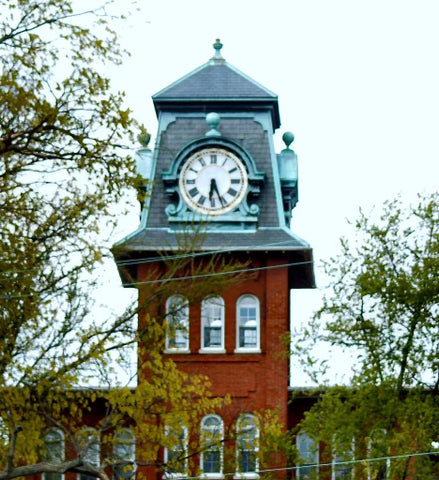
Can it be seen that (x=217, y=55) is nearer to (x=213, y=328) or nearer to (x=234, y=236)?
(x=234, y=236)

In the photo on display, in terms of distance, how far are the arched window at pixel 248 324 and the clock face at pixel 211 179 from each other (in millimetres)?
2849

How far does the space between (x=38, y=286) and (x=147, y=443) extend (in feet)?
29.5

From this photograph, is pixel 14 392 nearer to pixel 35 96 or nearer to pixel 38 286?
pixel 38 286

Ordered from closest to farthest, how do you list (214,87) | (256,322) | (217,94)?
(256,322) → (217,94) → (214,87)

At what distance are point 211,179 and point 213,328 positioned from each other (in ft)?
14.4

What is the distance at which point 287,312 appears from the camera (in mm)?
54969

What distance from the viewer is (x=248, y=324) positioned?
55.1 meters

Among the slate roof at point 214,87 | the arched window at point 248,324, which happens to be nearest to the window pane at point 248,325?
the arched window at point 248,324

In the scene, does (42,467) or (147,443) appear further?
(147,443)

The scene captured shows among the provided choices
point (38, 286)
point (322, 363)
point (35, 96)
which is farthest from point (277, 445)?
point (35, 96)

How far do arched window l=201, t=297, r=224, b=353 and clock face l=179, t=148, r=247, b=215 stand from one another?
9.35 ft

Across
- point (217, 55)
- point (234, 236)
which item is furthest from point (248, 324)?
point (217, 55)

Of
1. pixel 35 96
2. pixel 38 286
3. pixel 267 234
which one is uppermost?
pixel 267 234

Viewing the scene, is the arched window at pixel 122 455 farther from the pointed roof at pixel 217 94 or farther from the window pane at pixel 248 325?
the pointed roof at pixel 217 94
